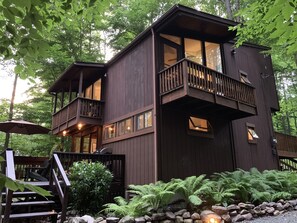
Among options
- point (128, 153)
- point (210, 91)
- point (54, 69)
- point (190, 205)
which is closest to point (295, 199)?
point (190, 205)

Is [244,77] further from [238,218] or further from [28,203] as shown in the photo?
[28,203]

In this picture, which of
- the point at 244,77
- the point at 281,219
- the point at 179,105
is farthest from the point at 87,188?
the point at 244,77

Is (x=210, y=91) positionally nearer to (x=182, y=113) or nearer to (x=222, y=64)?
(x=182, y=113)

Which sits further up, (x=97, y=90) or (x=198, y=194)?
(x=97, y=90)

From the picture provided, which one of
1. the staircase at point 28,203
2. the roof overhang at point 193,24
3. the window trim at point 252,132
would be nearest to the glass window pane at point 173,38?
the roof overhang at point 193,24

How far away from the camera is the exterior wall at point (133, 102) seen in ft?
28.8

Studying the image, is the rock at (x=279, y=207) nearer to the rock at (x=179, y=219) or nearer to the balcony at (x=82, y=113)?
the rock at (x=179, y=219)

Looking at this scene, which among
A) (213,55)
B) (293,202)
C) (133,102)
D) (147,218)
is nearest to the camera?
(147,218)

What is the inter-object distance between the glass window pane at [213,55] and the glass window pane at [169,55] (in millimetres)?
1656

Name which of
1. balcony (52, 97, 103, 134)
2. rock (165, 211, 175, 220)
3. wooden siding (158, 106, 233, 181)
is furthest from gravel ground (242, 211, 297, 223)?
balcony (52, 97, 103, 134)

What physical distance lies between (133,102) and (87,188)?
13.7ft

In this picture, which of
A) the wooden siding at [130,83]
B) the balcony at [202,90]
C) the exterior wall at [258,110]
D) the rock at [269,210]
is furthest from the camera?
the exterior wall at [258,110]

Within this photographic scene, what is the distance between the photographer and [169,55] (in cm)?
988

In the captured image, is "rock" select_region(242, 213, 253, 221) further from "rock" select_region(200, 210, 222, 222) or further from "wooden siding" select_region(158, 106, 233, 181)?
"wooden siding" select_region(158, 106, 233, 181)
